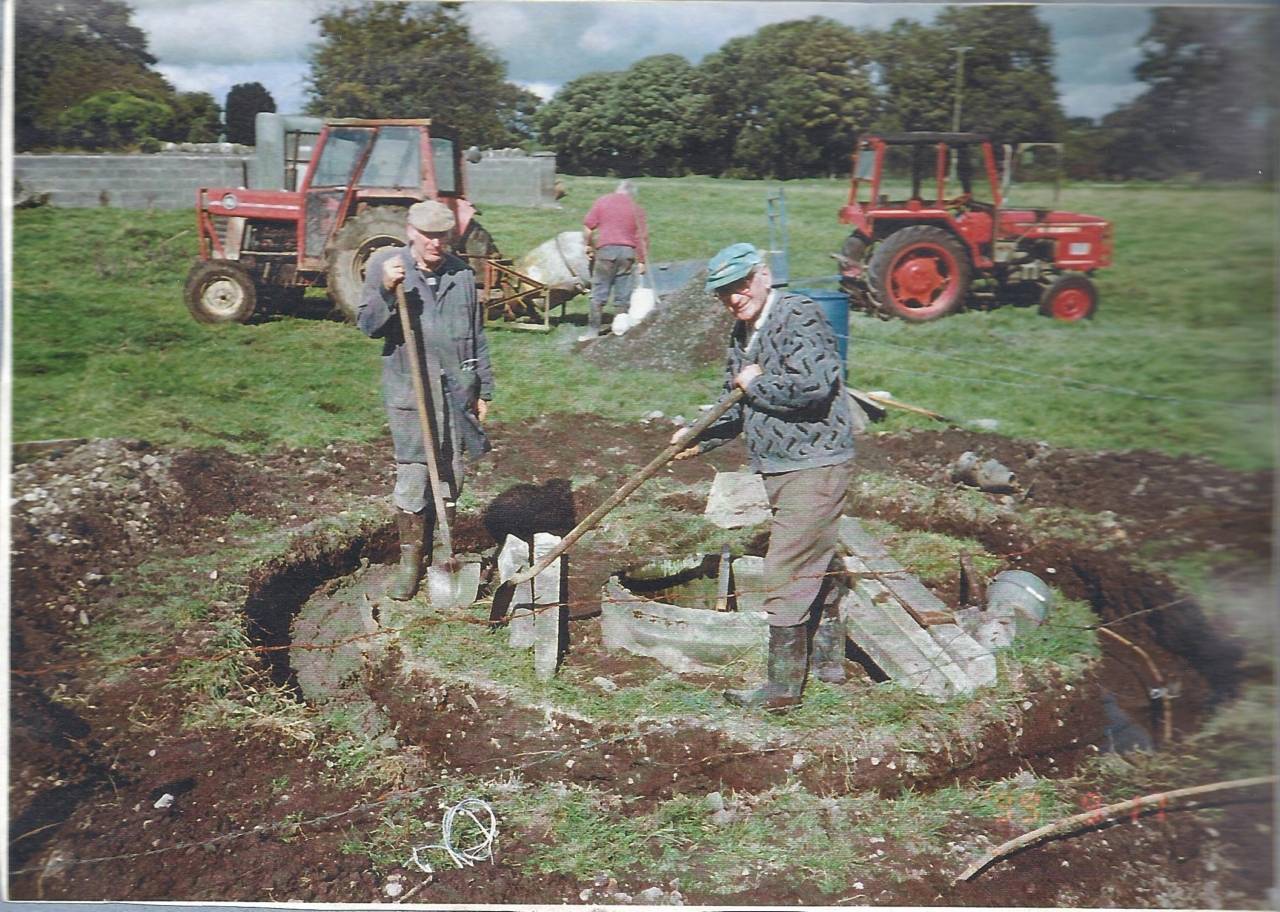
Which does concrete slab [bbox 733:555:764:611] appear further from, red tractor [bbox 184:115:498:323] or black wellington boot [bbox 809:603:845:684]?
red tractor [bbox 184:115:498:323]

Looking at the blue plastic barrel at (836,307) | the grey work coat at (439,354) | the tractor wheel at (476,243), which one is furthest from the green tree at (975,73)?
the grey work coat at (439,354)

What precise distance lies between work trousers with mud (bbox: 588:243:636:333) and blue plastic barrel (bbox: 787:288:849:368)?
798 mm

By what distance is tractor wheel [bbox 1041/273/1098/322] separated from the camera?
413cm

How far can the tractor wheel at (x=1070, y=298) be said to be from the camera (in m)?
4.13

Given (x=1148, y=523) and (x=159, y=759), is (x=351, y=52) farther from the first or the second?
(x=1148, y=523)

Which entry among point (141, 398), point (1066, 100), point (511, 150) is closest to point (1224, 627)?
point (1066, 100)

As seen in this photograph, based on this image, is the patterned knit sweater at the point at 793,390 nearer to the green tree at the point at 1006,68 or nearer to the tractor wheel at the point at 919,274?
the tractor wheel at the point at 919,274

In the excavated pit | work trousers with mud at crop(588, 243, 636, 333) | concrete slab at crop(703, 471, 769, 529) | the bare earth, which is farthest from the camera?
concrete slab at crop(703, 471, 769, 529)

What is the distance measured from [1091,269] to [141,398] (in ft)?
13.7

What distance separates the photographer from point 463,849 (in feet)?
11.8

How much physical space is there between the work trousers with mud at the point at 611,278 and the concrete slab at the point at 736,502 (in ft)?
3.41

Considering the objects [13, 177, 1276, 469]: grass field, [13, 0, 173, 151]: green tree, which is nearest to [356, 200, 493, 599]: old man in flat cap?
[13, 177, 1276, 469]: grass field

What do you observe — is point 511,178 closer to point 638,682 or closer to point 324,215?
point 324,215

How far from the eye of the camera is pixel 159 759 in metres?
3.68
